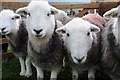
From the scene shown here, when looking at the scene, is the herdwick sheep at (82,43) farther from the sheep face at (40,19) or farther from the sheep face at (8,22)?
the sheep face at (8,22)

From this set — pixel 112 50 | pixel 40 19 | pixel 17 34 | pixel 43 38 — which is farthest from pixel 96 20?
pixel 17 34

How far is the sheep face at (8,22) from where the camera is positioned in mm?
4090

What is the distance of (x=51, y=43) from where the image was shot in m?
3.75

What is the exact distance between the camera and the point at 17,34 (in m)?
4.50

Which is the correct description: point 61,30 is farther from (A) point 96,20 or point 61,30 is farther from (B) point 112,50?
(A) point 96,20

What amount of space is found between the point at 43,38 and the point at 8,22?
851mm

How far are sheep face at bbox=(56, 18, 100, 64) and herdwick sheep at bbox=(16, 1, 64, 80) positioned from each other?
23 centimetres

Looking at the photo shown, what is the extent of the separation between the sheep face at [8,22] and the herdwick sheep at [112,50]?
59.5 inches

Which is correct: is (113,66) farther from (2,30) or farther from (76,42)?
(2,30)

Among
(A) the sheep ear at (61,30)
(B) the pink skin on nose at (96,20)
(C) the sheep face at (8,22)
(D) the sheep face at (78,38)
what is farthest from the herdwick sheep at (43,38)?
(B) the pink skin on nose at (96,20)

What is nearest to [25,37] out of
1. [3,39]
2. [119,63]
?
[3,39]

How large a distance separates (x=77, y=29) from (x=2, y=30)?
133cm

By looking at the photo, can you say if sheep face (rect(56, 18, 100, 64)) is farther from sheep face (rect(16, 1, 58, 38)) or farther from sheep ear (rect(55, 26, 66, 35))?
sheep face (rect(16, 1, 58, 38))

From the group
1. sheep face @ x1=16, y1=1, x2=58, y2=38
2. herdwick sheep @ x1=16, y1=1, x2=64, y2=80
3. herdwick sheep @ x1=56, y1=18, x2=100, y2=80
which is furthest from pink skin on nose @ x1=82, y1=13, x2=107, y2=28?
sheep face @ x1=16, y1=1, x2=58, y2=38
